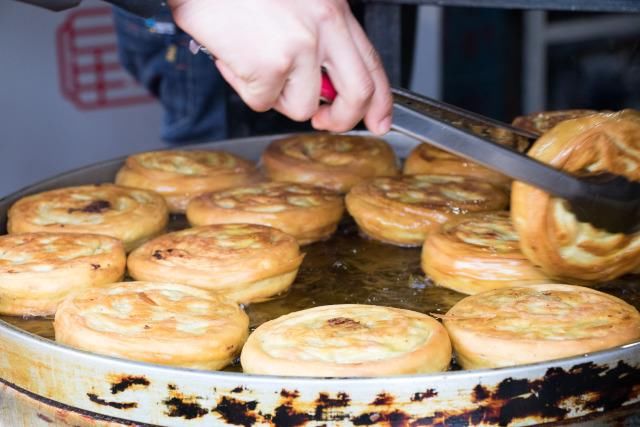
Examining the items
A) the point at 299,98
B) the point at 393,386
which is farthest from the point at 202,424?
the point at 299,98

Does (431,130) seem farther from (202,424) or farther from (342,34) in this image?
(202,424)

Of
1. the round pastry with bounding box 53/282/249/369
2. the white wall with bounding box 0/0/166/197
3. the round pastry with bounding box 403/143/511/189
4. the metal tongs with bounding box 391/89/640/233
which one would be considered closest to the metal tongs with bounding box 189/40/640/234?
the metal tongs with bounding box 391/89/640/233

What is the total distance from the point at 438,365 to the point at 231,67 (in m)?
1.05

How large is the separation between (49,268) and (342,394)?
1353mm

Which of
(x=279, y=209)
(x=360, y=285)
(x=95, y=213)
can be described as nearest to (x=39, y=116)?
(x=95, y=213)

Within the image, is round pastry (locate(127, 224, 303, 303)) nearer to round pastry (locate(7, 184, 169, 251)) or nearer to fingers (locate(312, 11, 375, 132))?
round pastry (locate(7, 184, 169, 251))

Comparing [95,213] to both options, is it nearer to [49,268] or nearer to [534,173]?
[49,268]

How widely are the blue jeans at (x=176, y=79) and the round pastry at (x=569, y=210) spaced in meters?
3.31

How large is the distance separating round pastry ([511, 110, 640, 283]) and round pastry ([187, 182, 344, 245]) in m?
1.01

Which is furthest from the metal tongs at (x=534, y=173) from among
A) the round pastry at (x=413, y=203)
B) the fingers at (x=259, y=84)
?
the round pastry at (x=413, y=203)

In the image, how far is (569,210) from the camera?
284 centimetres

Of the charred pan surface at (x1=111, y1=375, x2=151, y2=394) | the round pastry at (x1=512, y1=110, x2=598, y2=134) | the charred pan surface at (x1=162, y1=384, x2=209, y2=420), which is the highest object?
the round pastry at (x1=512, y1=110, x2=598, y2=134)

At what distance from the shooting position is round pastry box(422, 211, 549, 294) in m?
3.15

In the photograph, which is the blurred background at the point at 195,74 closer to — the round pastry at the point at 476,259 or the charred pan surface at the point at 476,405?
the round pastry at the point at 476,259
